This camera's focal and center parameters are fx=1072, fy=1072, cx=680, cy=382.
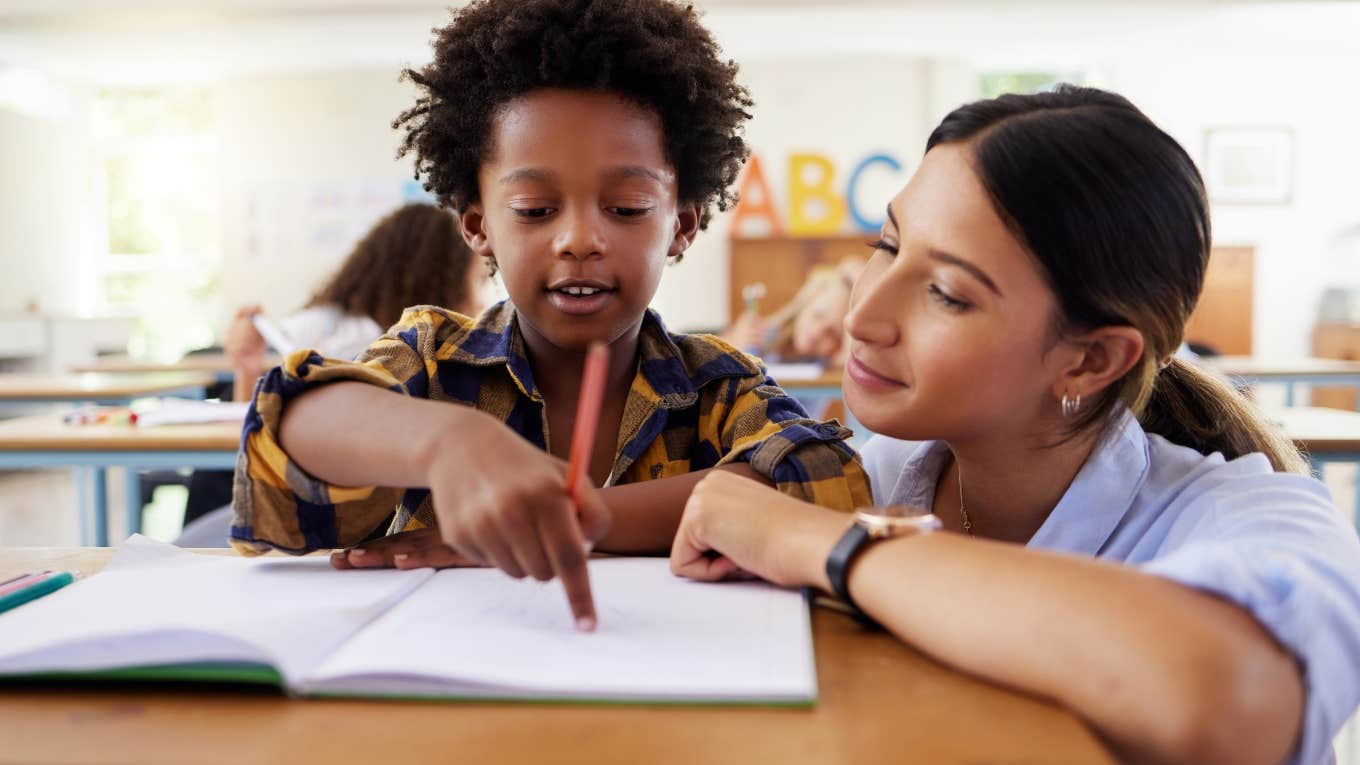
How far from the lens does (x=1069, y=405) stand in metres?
0.94

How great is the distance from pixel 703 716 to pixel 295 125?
341 inches

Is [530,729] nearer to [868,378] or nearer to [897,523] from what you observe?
[897,523]

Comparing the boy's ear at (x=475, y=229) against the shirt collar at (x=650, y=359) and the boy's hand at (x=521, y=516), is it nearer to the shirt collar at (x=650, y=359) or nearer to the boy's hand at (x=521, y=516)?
the shirt collar at (x=650, y=359)

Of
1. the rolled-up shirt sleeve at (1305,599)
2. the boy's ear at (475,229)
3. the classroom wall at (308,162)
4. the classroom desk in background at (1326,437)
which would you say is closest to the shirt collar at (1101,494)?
the rolled-up shirt sleeve at (1305,599)

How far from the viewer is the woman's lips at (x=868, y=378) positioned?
2.93 feet

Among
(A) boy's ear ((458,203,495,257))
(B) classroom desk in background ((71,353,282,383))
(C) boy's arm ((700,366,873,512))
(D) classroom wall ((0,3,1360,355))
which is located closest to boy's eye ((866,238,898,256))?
(C) boy's arm ((700,366,873,512))

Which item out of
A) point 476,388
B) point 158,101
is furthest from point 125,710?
point 158,101

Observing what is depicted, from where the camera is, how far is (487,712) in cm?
53

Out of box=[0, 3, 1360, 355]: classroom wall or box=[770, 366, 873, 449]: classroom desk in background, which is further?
box=[0, 3, 1360, 355]: classroom wall

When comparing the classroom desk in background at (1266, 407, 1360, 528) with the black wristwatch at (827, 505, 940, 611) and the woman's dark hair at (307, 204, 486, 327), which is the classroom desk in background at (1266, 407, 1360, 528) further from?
the woman's dark hair at (307, 204, 486, 327)

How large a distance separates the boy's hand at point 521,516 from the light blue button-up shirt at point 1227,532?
33 centimetres

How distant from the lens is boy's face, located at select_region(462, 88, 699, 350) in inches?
42.6

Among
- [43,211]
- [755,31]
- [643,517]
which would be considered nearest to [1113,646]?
[643,517]

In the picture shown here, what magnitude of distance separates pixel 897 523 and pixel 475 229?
79cm
